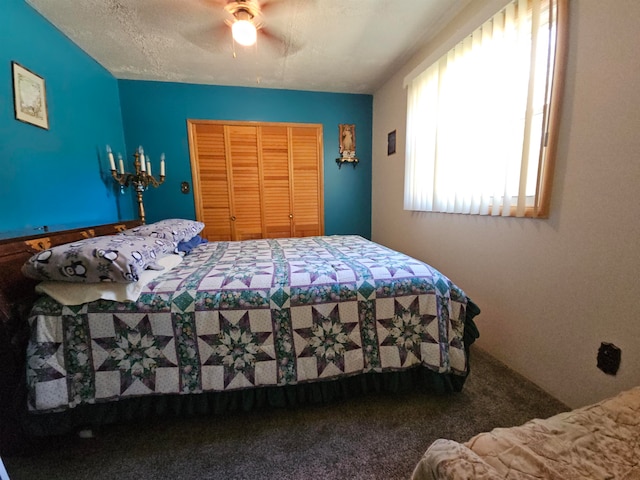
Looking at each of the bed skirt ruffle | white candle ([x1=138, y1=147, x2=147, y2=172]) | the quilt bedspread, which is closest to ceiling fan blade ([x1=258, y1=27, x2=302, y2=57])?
white candle ([x1=138, y1=147, x2=147, y2=172])

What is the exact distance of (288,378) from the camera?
1198 millimetres

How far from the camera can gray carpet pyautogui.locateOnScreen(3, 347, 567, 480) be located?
100cm

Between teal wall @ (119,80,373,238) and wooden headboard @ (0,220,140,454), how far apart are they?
2.17 meters

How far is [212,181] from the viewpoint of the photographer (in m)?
3.17

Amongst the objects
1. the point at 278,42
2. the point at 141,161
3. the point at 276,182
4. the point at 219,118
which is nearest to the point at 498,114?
the point at 278,42

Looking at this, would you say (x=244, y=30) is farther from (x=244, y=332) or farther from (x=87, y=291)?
(x=244, y=332)

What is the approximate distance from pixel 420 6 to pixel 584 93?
1294mm

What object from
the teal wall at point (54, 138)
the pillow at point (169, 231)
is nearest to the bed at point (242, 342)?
the pillow at point (169, 231)

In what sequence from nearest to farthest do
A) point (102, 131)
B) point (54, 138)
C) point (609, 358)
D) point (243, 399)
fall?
point (609, 358), point (243, 399), point (54, 138), point (102, 131)

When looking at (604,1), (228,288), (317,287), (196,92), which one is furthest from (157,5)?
(604,1)

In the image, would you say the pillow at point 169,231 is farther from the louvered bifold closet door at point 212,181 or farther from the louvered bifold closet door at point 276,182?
the louvered bifold closet door at point 276,182

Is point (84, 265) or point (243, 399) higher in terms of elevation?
point (84, 265)

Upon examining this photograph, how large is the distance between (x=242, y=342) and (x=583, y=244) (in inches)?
64.8

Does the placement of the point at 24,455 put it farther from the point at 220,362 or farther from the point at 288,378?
the point at 288,378
